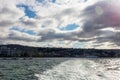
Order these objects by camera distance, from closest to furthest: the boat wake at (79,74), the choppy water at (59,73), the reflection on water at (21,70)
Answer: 1. the reflection on water at (21,70)
2. the choppy water at (59,73)
3. the boat wake at (79,74)

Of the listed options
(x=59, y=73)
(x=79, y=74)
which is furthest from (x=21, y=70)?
(x=79, y=74)

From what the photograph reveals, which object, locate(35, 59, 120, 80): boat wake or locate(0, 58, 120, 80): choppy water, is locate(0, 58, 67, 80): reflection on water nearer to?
locate(0, 58, 120, 80): choppy water

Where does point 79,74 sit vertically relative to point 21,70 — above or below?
below

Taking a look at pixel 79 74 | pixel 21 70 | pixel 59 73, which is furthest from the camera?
pixel 21 70

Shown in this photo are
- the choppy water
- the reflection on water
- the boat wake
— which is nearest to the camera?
the reflection on water

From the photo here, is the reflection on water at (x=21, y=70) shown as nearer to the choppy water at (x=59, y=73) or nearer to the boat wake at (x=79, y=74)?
the choppy water at (x=59, y=73)

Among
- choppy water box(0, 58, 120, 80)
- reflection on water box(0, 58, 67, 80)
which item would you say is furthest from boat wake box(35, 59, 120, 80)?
reflection on water box(0, 58, 67, 80)

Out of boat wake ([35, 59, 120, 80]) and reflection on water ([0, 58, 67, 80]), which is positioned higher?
reflection on water ([0, 58, 67, 80])

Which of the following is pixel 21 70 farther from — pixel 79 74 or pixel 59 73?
pixel 79 74

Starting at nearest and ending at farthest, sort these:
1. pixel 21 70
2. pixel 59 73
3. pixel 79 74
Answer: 1. pixel 79 74
2. pixel 59 73
3. pixel 21 70

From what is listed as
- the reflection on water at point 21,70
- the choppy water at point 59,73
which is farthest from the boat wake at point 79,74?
the reflection on water at point 21,70

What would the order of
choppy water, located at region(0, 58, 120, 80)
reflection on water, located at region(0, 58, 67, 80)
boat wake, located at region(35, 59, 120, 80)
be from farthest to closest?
boat wake, located at region(35, 59, 120, 80), choppy water, located at region(0, 58, 120, 80), reflection on water, located at region(0, 58, 67, 80)

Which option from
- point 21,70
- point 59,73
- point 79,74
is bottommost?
point 79,74

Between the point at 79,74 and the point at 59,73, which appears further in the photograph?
the point at 59,73
